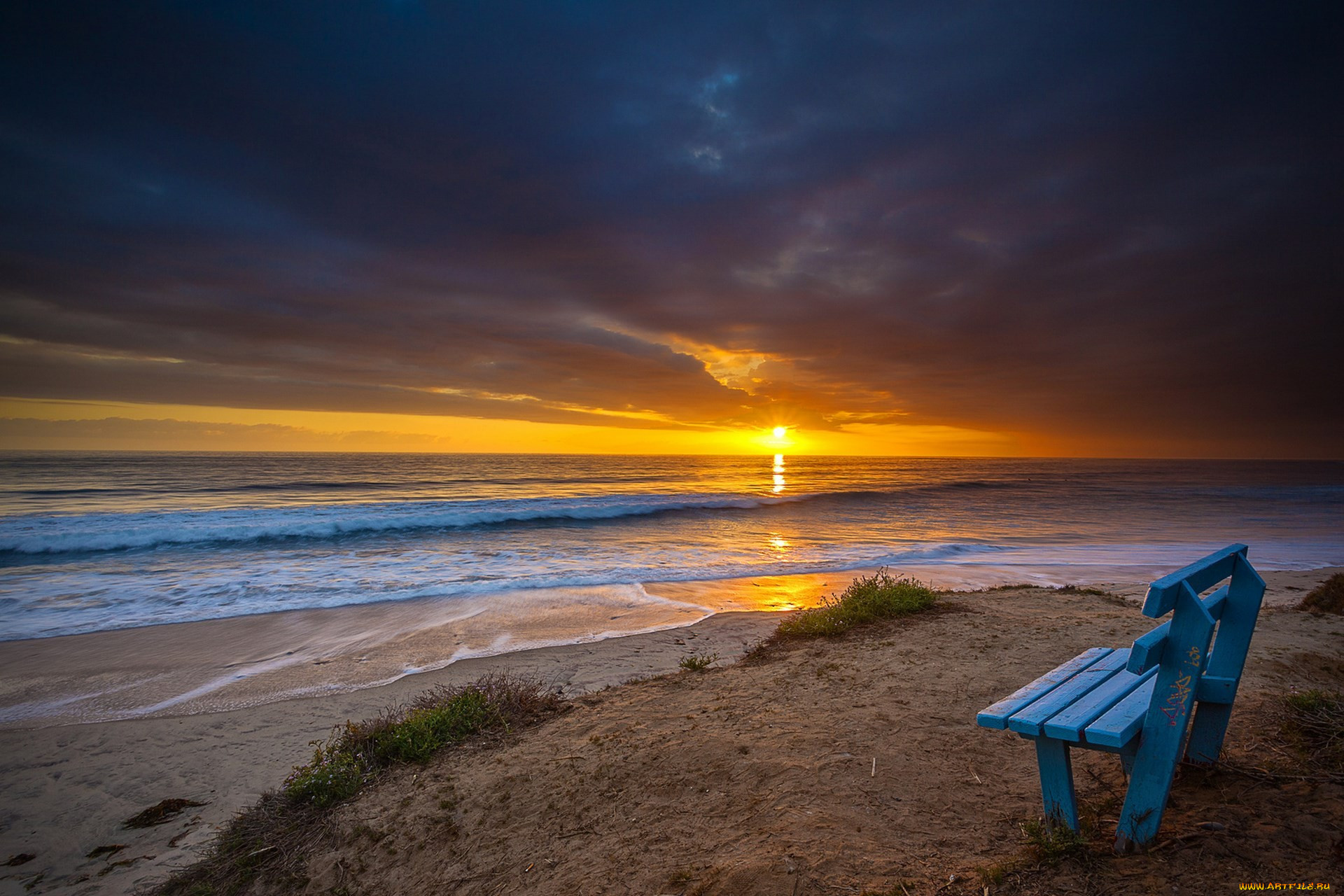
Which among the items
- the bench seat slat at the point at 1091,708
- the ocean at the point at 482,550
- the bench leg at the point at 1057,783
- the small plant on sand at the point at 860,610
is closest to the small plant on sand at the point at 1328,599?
the ocean at the point at 482,550

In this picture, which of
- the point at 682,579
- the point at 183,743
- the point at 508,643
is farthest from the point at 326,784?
the point at 682,579

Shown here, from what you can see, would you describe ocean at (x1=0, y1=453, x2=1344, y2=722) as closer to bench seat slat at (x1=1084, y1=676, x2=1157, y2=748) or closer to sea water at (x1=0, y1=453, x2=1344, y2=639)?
sea water at (x1=0, y1=453, x2=1344, y2=639)

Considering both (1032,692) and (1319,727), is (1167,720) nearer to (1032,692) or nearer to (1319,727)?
(1032,692)

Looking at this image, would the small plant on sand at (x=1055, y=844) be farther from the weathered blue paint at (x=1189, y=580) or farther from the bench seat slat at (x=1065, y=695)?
the weathered blue paint at (x=1189, y=580)

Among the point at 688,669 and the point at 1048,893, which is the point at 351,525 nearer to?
the point at 688,669

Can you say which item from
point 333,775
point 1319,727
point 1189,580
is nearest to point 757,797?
point 1189,580

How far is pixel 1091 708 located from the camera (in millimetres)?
2604

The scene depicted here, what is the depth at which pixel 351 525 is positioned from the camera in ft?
76.7

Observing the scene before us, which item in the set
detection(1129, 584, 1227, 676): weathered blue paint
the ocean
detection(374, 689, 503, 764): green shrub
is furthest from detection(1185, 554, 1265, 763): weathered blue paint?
the ocean

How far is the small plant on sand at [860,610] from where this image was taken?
754cm

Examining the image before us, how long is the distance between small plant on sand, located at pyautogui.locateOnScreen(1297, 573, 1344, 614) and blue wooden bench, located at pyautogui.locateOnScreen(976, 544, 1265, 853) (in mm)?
8230

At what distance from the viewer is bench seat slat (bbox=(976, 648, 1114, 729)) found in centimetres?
256

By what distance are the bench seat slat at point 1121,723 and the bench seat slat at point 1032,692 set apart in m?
0.31

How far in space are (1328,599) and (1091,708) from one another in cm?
962
